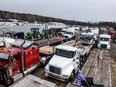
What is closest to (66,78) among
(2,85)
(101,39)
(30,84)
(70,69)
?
(70,69)

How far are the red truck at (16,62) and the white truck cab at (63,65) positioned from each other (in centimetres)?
Result: 167

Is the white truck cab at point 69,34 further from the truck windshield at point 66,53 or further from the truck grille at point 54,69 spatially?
the truck grille at point 54,69

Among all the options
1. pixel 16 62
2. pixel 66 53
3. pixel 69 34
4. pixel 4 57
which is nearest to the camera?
pixel 4 57

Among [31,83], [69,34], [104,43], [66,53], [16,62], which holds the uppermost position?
[66,53]

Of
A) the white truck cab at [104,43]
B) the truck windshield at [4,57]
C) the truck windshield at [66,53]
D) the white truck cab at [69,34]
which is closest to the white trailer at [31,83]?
the truck windshield at [4,57]

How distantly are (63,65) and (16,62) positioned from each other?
3.46m

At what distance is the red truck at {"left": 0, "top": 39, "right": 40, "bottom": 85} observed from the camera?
10.4m

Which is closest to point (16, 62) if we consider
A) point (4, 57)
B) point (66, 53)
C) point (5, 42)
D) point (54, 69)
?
point (4, 57)

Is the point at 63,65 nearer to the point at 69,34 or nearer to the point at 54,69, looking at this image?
the point at 54,69

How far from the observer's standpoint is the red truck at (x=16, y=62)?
1044cm

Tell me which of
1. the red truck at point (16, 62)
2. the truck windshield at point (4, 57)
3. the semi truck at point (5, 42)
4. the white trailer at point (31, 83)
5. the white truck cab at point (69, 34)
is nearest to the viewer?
the white trailer at point (31, 83)

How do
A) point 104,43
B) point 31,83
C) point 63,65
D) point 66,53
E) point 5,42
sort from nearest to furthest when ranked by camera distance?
point 31,83 → point 63,65 → point 66,53 → point 5,42 → point 104,43

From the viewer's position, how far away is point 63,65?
11781 mm

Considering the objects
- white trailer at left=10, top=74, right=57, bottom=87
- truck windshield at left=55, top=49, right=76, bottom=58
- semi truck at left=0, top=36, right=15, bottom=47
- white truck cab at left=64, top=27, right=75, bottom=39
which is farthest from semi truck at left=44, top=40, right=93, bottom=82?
white truck cab at left=64, top=27, right=75, bottom=39
